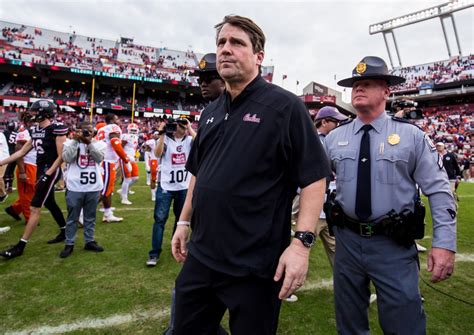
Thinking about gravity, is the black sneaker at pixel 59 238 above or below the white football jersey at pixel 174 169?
below

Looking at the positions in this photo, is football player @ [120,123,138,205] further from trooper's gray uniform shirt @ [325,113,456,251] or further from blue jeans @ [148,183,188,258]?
trooper's gray uniform shirt @ [325,113,456,251]

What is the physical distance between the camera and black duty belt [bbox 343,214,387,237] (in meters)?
Result: 1.95

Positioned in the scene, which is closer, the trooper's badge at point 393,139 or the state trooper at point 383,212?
the state trooper at point 383,212

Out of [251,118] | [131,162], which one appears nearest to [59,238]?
[131,162]

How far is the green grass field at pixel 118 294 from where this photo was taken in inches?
108

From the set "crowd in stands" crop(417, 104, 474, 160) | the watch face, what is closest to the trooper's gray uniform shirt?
the watch face

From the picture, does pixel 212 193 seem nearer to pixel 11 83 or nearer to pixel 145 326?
pixel 145 326

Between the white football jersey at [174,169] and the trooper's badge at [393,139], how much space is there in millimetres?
2697

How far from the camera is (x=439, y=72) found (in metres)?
48.1

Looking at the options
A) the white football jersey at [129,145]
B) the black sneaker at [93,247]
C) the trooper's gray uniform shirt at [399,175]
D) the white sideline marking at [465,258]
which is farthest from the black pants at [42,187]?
the white sideline marking at [465,258]

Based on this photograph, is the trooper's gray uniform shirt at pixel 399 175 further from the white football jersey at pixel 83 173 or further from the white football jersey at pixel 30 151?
the white football jersey at pixel 30 151

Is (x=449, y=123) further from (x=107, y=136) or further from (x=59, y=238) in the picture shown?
(x=59, y=238)

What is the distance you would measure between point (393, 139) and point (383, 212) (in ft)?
1.63

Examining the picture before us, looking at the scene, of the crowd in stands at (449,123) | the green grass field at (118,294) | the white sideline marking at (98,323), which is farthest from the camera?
the crowd in stands at (449,123)
